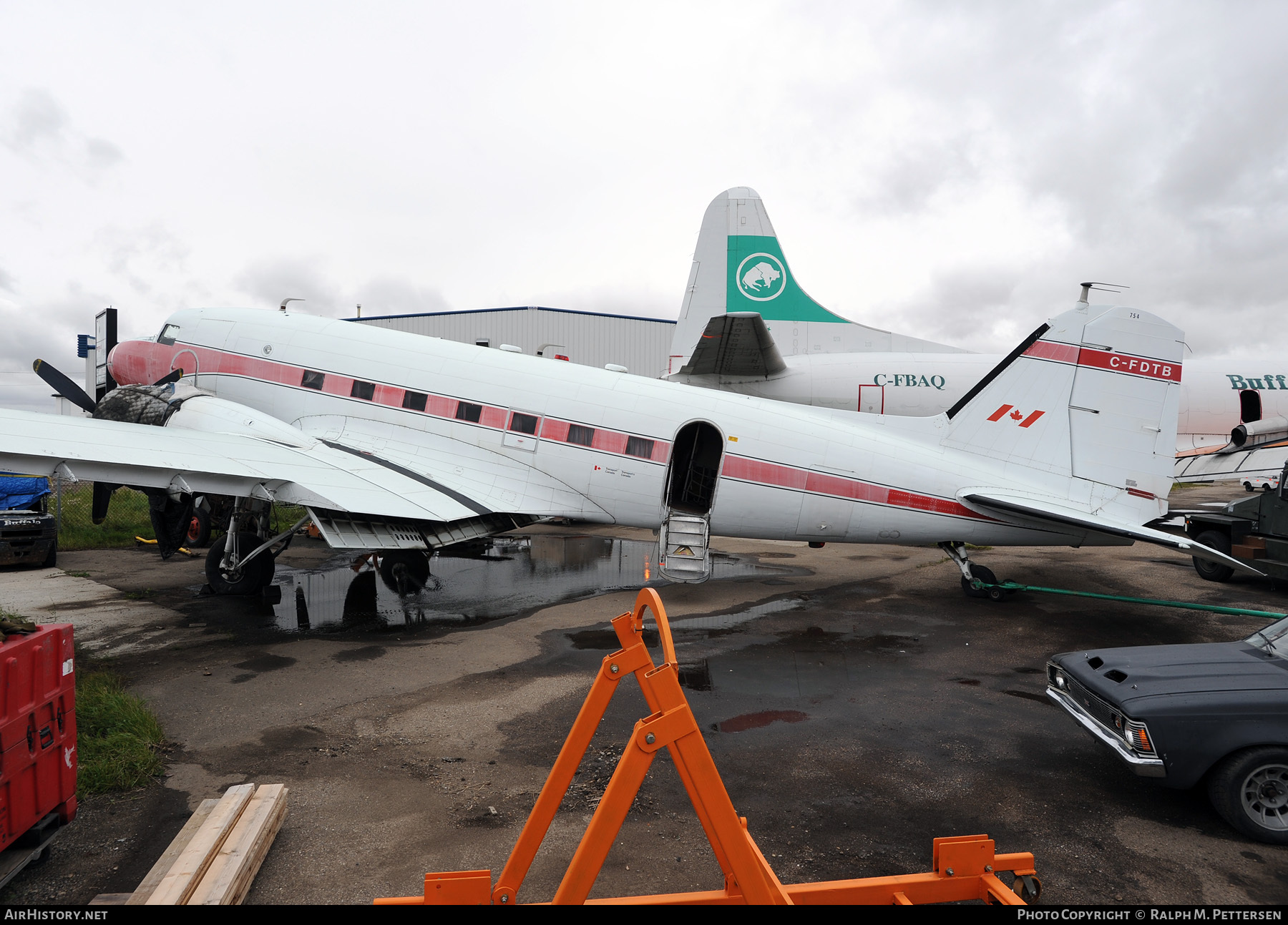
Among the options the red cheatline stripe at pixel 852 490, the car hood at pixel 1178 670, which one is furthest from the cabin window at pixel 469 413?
the car hood at pixel 1178 670

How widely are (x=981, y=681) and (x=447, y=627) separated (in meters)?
6.98

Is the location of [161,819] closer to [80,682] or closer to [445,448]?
[80,682]


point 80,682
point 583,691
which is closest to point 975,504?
point 583,691

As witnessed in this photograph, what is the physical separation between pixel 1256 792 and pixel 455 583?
11.2 m

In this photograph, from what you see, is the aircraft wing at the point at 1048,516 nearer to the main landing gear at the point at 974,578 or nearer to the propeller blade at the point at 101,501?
the main landing gear at the point at 974,578

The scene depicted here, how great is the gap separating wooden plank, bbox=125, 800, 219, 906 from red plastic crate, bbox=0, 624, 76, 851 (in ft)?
2.33

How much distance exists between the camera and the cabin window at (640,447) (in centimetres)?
1045

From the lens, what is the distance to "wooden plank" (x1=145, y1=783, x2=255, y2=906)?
3.52m

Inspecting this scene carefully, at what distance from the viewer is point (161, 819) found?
186 inches

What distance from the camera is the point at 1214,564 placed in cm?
1308

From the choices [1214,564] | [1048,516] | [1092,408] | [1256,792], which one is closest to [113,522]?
[1048,516]

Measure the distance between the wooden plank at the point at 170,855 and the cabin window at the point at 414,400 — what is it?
7.00m

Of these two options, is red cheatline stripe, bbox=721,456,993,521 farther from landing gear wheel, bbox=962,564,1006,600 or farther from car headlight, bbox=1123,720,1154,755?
car headlight, bbox=1123,720,1154,755

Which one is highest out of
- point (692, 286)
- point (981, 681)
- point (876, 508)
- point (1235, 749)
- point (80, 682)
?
point (692, 286)
